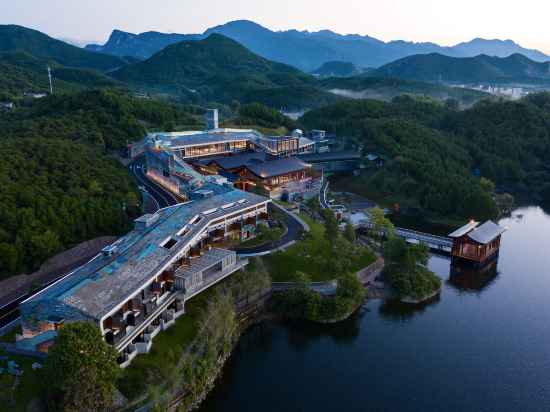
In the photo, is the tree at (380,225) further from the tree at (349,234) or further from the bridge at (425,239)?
the tree at (349,234)

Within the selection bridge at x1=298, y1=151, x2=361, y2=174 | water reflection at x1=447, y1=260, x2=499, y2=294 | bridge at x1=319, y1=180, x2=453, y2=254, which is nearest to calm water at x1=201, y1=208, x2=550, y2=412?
water reflection at x1=447, y1=260, x2=499, y2=294

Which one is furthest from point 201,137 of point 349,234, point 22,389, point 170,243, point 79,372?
point 79,372

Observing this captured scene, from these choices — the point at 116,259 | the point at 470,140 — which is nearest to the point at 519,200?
the point at 470,140

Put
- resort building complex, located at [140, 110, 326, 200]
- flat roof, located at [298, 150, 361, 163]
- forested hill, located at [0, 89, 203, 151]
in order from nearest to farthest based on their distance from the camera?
resort building complex, located at [140, 110, 326, 200], forested hill, located at [0, 89, 203, 151], flat roof, located at [298, 150, 361, 163]

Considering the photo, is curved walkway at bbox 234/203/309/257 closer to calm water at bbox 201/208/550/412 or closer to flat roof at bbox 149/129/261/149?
calm water at bbox 201/208/550/412

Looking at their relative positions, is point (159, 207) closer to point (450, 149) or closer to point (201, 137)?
point (201, 137)
